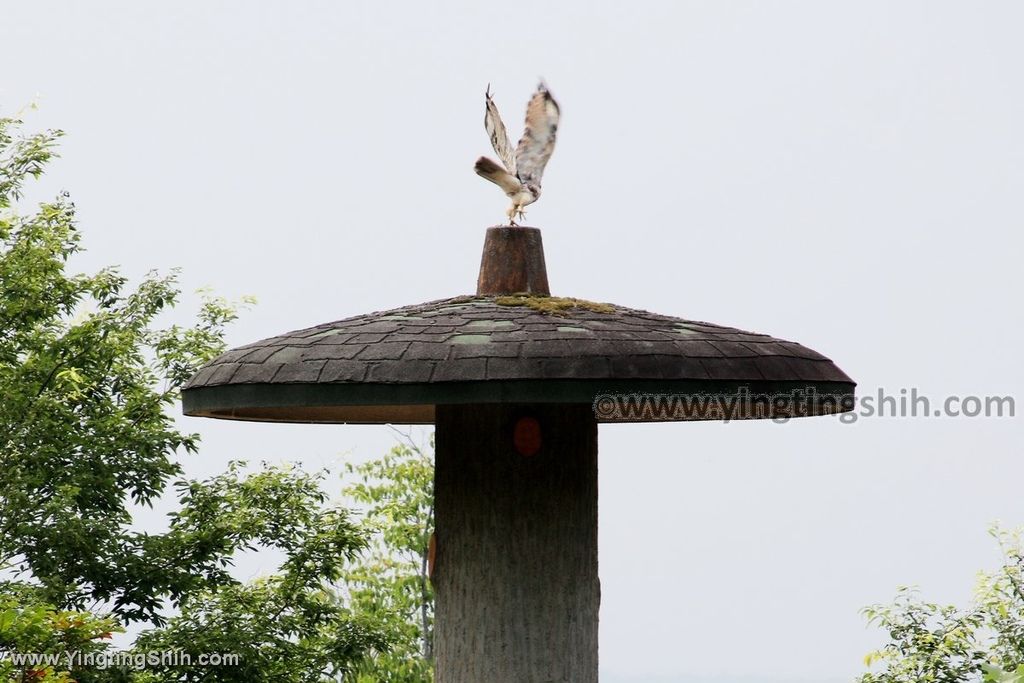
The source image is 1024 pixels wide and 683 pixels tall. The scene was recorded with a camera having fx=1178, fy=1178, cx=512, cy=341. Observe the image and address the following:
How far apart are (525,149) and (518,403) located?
150cm

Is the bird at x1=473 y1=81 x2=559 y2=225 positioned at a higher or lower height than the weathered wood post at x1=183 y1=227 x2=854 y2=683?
higher

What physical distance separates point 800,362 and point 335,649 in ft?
18.3

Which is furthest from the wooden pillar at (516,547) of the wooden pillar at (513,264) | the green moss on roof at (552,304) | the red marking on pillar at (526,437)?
the wooden pillar at (513,264)

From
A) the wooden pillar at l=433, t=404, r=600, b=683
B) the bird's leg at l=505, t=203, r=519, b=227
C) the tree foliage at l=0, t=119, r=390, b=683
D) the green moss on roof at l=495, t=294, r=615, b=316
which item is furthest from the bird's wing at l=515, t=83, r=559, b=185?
the tree foliage at l=0, t=119, r=390, b=683

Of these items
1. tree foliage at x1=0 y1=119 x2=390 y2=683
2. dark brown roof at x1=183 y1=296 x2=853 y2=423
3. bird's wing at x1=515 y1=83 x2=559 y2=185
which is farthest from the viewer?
tree foliage at x1=0 y1=119 x2=390 y2=683

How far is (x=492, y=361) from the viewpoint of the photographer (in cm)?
417

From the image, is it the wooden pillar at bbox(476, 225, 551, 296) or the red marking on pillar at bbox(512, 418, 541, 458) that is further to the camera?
the wooden pillar at bbox(476, 225, 551, 296)

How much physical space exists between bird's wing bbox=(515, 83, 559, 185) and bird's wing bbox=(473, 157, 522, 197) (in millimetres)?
92

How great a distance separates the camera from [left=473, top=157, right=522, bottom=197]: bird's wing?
17.4 ft

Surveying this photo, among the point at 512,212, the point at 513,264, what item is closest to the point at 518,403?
the point at 513,264

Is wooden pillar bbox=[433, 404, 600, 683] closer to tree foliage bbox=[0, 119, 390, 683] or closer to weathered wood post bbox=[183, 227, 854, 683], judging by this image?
weathered wood post bbox=[183, 227, 854, 683]

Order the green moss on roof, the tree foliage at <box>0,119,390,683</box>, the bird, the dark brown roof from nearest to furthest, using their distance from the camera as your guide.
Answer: the dark brown roof < the green moss on roof < the bird < the tree foliage at <box>0,119,390,683</box>

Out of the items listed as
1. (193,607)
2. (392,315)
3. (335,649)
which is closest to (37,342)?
(193,607)

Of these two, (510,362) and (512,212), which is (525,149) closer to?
(512,212)
